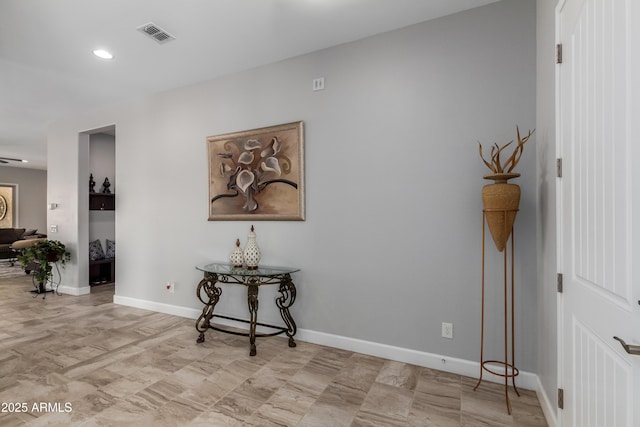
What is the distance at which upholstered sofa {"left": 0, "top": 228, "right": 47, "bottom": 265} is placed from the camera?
845cm

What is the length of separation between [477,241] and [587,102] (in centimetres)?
129

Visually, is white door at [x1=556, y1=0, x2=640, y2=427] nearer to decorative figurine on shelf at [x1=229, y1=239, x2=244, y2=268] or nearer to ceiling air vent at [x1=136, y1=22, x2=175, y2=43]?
decorative figurine on shelf at [x1=229, y1=239, x2=244, y2=268]

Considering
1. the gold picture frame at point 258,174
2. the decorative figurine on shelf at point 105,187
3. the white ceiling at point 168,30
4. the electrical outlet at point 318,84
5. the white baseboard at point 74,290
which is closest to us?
the white ceiling at point 168,30

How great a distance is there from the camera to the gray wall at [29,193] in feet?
32.2

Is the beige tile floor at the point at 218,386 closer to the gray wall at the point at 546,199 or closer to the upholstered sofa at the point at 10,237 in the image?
the gray wall at the point at 546,199

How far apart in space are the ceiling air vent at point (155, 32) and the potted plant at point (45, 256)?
3849 mm

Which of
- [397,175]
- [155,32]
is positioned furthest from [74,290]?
[397,175]

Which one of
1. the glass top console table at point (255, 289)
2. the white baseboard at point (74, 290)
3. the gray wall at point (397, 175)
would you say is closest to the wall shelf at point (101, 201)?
the white baseboard at point (74, 290)

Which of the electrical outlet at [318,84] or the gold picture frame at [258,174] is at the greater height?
the electrical outlet at [318,84]

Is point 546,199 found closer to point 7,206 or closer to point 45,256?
point 45,256

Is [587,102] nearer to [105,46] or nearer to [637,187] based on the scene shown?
[637,187]

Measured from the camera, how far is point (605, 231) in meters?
1.20

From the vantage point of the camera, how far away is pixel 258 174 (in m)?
3.45

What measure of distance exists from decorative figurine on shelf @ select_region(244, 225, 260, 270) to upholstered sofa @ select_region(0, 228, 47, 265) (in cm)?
867
